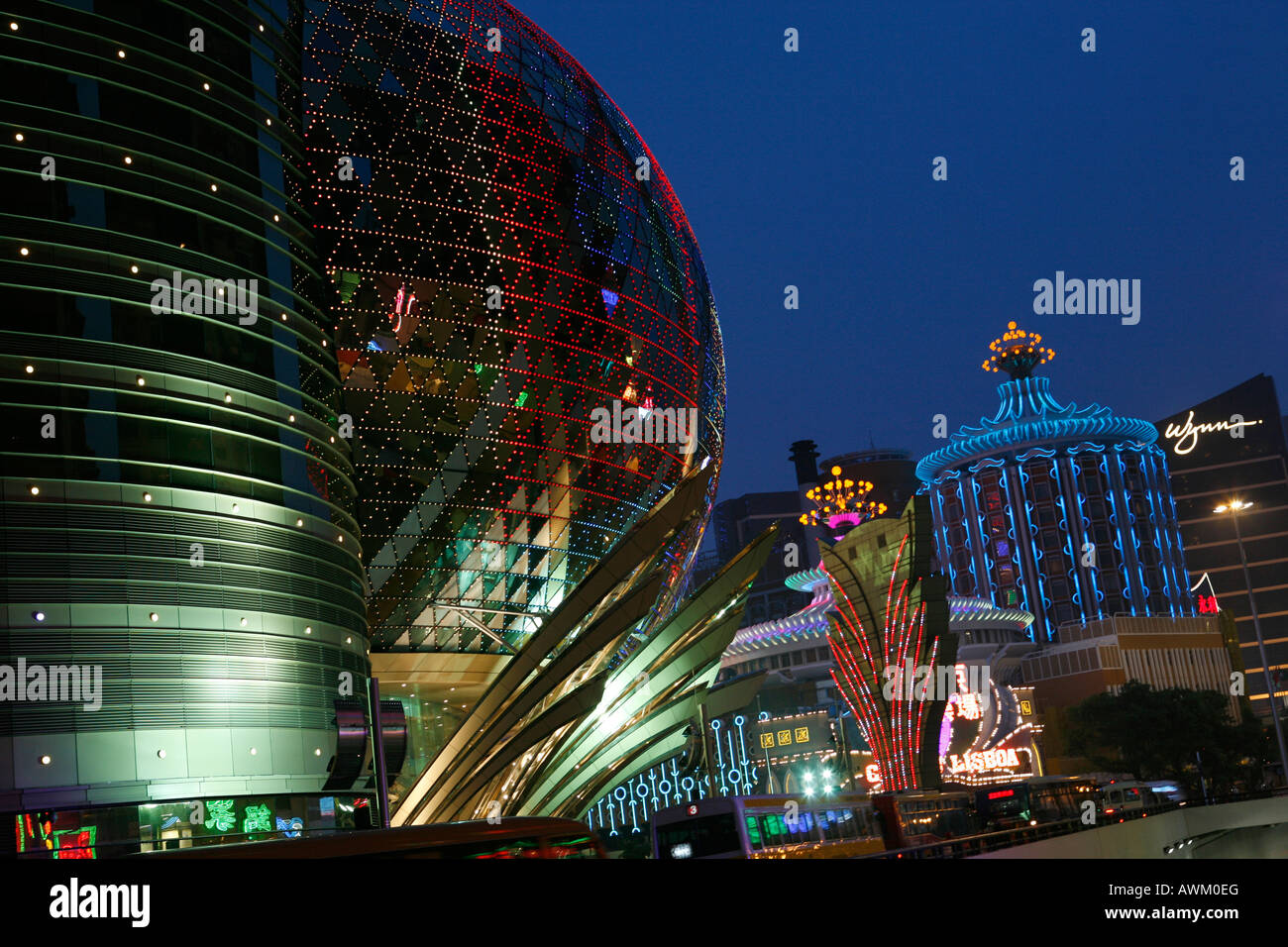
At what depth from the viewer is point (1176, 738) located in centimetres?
7244

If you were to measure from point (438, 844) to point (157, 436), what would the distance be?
51.6 ft

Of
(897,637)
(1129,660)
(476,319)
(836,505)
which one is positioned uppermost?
(836,505)

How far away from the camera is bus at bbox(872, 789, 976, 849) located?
107 ft

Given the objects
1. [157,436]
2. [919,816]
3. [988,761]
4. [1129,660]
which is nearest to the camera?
[157,436]

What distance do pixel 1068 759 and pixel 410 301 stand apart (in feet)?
244

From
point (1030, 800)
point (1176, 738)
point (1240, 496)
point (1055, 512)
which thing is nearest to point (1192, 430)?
point (1240, 496)

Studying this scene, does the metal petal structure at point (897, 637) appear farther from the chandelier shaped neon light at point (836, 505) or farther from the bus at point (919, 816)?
the chandelier shaped neon light at point (836, 505)

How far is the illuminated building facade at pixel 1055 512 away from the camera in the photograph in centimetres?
11712

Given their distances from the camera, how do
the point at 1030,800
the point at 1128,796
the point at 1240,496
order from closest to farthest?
the point at 1030,800 → the point at 1128,796 → the point at 1240,496

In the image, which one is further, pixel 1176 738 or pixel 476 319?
pixel 1176 738

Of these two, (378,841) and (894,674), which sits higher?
(894,674)

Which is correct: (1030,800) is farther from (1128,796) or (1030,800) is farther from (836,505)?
(836,505)
